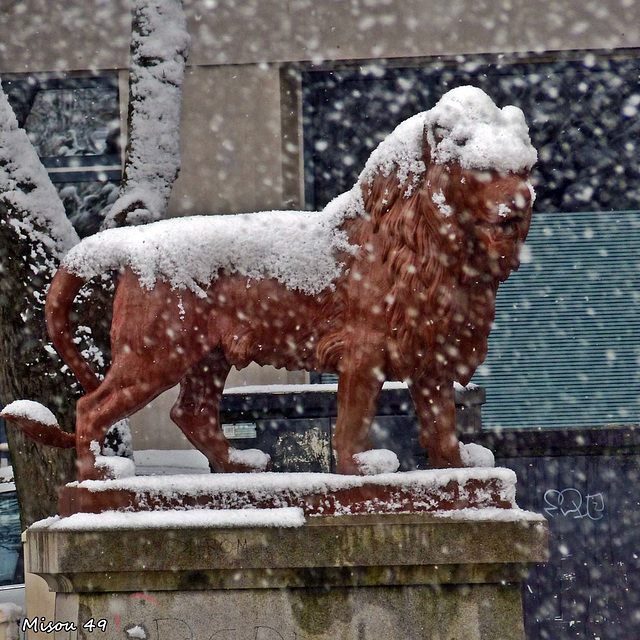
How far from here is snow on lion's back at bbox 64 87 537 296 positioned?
11.9ft

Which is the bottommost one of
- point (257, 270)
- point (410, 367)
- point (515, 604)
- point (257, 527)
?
point (515, 604)

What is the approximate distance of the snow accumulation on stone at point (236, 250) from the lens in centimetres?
380

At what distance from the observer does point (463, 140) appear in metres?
3.59

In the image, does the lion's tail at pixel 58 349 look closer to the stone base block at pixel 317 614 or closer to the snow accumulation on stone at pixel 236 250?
the snow accumulation on stone at pixel 236 250

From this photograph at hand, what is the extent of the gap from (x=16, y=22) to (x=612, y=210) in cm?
463

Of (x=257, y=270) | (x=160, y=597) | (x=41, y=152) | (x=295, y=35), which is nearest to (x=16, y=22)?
(x=41, y=152)

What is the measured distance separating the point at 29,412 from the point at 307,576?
116 cm

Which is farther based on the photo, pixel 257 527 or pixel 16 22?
pixel 16 22

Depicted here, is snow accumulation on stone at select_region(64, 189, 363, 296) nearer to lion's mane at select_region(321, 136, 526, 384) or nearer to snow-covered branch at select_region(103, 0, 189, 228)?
lion's mane at select_region(321, 136, 526, 384)

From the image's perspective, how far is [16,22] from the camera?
8.09 metres

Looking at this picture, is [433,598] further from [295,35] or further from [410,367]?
[295,35]

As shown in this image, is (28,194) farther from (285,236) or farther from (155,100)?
(285,236)

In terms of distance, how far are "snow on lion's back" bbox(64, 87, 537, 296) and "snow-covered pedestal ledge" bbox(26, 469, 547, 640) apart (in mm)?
717

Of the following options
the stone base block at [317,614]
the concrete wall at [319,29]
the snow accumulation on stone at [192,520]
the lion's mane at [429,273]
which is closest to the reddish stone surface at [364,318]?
the lion's mane at [429,273]
